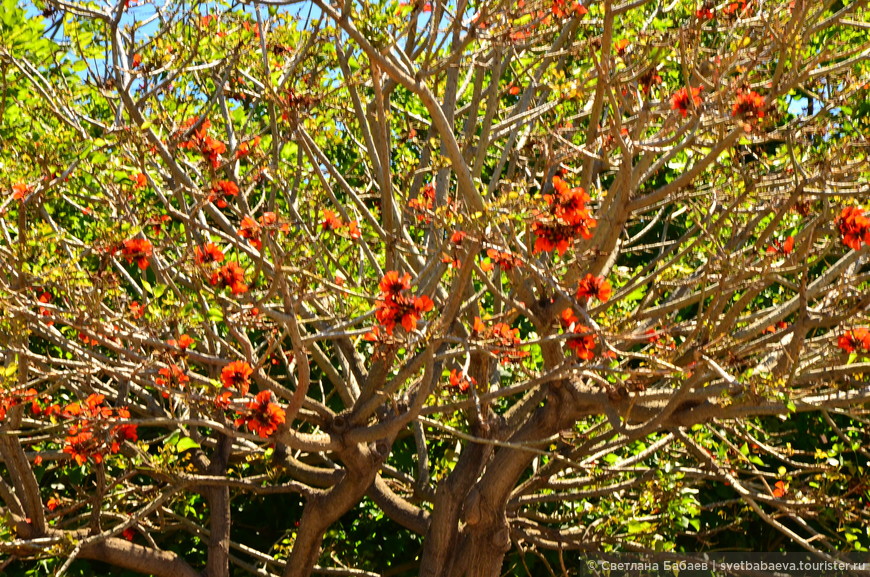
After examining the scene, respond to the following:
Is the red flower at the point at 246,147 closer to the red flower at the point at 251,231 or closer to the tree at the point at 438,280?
the tree at the point at 438,280

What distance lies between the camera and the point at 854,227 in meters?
3.45

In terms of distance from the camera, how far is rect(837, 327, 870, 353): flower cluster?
3.71 metres

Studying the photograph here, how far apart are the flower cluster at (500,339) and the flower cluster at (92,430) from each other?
4.77ft

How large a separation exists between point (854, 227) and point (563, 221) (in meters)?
1.03

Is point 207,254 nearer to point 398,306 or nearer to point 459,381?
point 398,306

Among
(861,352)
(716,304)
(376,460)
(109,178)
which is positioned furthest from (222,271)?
(861,352)

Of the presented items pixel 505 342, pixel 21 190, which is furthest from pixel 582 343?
pixel 21 190

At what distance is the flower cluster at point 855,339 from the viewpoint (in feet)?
12.2

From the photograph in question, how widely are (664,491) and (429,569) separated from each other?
1259 millimetres

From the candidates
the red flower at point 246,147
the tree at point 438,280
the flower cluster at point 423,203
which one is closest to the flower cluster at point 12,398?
the tree at point 438,280

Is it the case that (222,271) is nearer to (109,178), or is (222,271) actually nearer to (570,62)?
(109,178)

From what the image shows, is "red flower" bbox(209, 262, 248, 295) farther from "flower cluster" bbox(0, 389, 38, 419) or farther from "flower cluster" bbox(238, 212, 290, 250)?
"flower cluster" bbox(0, 389, 38, 419)

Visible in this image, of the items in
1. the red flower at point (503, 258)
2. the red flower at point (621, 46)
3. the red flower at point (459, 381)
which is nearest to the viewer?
the red flower at point (503, 258)

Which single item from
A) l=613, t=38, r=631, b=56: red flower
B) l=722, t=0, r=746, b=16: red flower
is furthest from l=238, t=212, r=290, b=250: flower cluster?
l=722, t=0, r=746, b=16: red flower
